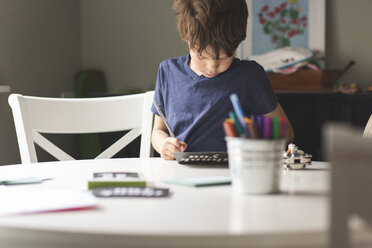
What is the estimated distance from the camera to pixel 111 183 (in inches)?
35.0

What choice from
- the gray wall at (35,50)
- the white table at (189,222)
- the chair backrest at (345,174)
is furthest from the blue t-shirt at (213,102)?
the gray wall at (35,50)

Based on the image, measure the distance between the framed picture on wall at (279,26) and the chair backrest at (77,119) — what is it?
217 centimetres

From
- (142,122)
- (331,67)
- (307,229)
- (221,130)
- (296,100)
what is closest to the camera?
(307,229)

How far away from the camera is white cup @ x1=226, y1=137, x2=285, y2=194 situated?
31.5 inches

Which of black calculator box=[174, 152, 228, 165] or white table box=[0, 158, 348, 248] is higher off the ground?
white table box=[0, 158, 348, 248]

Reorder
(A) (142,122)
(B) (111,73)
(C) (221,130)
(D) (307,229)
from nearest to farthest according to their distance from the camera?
(D) (307,229), (C) (221,130), (A) (142,122), (B) (111,73)

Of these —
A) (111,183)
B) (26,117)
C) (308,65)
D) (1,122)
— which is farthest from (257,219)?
(308,65)

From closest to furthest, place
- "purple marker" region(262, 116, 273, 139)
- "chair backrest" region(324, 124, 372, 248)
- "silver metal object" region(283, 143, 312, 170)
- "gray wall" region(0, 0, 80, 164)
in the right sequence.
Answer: "chair backrest" region(324, 124, 372, 248)
"purple marker" region(262, 116, 273, 139)
"silver metal object" region(283, 143, 312, 170)
"gray wall" region(0, 0, 80, 164)

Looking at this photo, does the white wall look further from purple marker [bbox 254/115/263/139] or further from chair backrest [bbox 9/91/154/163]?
purple marker [bbox 254/115/263/139]

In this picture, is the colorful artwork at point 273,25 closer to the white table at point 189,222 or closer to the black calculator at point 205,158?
the black calculator at point 205,158

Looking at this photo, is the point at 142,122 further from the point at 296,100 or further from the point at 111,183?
the point at 296,100

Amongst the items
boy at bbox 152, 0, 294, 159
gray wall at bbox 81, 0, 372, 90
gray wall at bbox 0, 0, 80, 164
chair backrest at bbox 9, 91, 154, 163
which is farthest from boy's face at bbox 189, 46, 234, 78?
gray wall at bbox 81, 0, 372, 90

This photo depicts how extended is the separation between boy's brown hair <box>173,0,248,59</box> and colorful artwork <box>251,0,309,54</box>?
7.88 ft

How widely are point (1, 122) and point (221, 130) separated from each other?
5.93 feet
